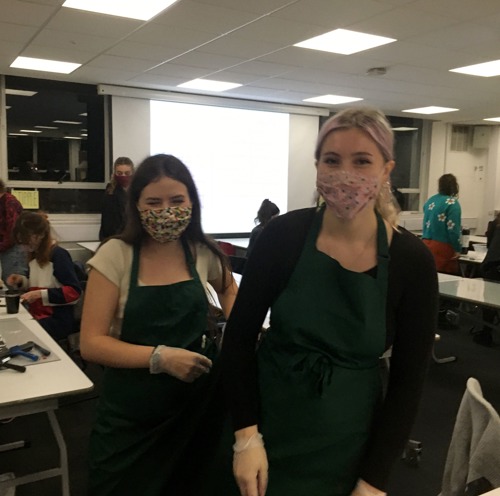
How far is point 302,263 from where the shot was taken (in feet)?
3.57

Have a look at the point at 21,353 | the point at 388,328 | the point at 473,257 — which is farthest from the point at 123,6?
the point at 473,257

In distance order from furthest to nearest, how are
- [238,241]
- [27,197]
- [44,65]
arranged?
[238,241], [27,197], [44,65]

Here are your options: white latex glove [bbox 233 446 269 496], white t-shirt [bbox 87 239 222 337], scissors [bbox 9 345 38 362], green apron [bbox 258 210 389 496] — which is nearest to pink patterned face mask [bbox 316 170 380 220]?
green apron [bbox 258 210 389 496]

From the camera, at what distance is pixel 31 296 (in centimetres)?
292

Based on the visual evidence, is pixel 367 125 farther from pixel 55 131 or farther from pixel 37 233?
pixel 55 131

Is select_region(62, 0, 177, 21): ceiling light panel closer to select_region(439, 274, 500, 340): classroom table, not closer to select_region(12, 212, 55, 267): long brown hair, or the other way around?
select_region(12, 212, 55, 267): long brown hair

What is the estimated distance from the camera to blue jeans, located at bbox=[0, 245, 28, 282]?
14.4 ft

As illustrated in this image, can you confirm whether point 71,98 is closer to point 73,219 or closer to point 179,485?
point 73,219

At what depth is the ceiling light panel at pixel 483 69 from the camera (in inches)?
195

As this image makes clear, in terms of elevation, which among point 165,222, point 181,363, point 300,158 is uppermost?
point 300,158

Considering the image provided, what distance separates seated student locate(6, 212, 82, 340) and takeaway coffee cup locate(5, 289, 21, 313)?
0.17m

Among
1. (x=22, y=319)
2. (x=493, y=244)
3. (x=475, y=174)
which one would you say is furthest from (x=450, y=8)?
(x=475, y=174)

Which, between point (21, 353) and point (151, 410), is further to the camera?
point (21, 353)

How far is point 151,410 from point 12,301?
63.6 inches
